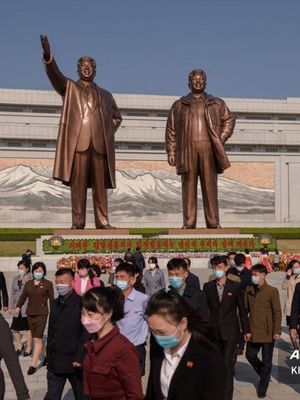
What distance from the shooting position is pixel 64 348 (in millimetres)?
3799

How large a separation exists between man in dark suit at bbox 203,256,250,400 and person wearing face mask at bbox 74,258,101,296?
1245 millimetres

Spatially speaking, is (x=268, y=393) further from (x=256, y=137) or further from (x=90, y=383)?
(x=256, y=137)

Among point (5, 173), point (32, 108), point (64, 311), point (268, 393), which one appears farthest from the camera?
point (32, 108)

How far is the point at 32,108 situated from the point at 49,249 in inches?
894

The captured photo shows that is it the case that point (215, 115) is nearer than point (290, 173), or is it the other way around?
point (215, 115)

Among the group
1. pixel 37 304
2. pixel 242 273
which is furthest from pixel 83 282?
pixel 242 273

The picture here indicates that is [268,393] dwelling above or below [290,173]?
below

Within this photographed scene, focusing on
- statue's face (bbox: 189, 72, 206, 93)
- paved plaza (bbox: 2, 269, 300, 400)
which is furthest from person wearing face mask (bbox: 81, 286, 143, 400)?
statue's face (bbox: 189, 72, 206, 93)

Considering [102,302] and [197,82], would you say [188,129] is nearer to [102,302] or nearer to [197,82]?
[197,82]

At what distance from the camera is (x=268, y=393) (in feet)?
16.3

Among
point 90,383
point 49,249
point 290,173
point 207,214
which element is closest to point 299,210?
point 290,173

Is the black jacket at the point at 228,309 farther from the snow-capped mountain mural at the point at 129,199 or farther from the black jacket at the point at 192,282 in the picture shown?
the snow-capped mountain mural at the point at 129,199

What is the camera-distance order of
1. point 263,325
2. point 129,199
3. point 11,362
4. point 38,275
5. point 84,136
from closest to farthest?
point 11,362, point 263,325, point 38,275, point 84,136, point 129,199

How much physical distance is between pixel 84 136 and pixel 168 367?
44.4 feet
